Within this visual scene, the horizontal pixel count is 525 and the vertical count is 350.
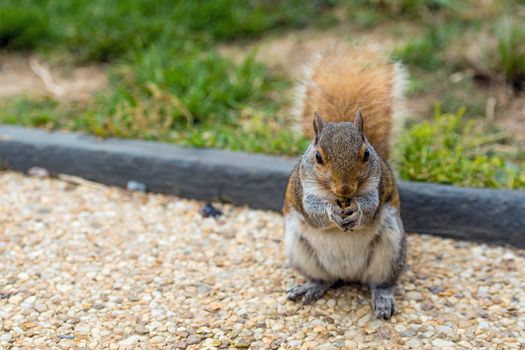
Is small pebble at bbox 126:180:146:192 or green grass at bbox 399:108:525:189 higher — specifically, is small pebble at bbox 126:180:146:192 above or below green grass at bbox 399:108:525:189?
below

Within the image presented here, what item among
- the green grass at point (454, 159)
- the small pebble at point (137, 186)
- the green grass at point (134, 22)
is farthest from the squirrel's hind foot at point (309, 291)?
the green grass at point (134, 22)

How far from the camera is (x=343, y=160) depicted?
8.32 ft

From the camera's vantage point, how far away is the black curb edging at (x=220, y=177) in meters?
3.34

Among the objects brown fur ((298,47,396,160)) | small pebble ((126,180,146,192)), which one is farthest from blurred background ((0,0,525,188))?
brown fur ((298,47,396,160))

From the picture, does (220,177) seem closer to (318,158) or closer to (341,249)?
(341,249)

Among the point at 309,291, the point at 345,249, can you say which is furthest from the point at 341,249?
the point at 309,291

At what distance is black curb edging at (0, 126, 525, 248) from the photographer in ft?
11.0

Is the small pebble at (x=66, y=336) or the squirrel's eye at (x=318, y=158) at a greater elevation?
the squirrel's eye at (x=318, y=158)

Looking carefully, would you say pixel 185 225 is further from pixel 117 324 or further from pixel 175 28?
pixel 175 28

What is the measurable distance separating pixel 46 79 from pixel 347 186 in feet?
11.2

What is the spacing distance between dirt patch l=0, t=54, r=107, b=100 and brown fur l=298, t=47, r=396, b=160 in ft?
7.06

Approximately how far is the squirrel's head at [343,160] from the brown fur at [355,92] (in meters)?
0.48

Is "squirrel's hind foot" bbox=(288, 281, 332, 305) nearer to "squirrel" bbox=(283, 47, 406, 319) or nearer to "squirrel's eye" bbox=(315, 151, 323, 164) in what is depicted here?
"squirrel" bbox=(283, 47, 406, 319)

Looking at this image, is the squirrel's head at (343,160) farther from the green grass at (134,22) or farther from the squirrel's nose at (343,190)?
the green grass at (134,22)
